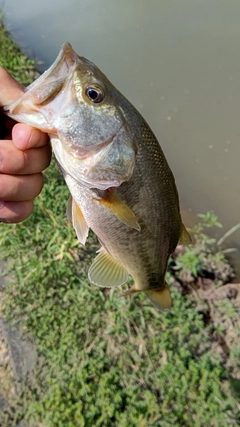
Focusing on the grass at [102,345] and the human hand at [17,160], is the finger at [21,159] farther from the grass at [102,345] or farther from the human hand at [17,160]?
the grass at [102,345]

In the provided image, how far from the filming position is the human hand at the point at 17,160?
1422 mm

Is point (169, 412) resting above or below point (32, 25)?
below

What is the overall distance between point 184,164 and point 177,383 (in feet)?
7.24

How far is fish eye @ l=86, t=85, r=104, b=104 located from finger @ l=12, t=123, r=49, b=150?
195mm

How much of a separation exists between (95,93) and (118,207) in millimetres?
375

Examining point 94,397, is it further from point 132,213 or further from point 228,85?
point 228,85

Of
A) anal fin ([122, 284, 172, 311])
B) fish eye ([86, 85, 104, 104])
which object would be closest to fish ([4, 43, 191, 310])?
fish eye ([86, 85, 104, 104])

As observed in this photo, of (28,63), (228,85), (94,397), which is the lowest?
(94,397)

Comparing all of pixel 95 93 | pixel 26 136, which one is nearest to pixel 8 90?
pixel 26 136

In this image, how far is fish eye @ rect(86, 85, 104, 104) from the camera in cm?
139

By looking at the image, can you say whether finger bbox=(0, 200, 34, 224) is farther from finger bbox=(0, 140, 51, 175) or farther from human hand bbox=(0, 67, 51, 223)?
finger bbox=(0, 140, 51, 175)

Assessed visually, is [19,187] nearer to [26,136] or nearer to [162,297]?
[26,136]

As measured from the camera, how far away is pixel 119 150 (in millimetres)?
1448

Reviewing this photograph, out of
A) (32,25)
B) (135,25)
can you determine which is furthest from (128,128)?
(32,25)
